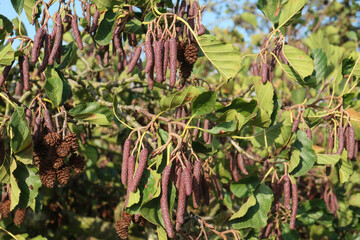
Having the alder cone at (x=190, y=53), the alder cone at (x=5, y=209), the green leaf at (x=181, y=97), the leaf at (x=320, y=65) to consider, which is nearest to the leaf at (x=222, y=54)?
the alder cone at (x=190, y=53)

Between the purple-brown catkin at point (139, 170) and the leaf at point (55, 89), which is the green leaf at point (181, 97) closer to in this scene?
the purple-brown catkin at point (139, 170)

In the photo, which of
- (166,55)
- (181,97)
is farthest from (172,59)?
(181,97)

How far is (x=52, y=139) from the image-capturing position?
1489 millimetres

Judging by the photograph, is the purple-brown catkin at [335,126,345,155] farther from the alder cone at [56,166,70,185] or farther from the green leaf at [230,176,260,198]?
the alder cone at [56,166,70,185]

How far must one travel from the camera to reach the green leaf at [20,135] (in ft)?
4.62

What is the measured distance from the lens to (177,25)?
1791 mm

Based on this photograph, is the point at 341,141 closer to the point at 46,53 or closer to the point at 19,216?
the point at 46,53

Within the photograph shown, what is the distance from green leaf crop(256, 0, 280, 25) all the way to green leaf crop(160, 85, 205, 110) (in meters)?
0.88

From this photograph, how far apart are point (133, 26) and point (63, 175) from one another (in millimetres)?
732

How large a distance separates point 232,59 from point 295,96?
162 cm

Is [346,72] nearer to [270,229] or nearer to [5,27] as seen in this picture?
[270,229]

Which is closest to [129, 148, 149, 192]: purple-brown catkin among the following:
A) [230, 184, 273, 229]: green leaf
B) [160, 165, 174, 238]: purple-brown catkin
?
[160, 165, 174, 238]: purple-brown catkin

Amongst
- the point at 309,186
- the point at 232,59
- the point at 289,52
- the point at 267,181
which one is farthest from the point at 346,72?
the point at 309,186

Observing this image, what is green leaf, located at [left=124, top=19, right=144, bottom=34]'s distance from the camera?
70.8 inches
